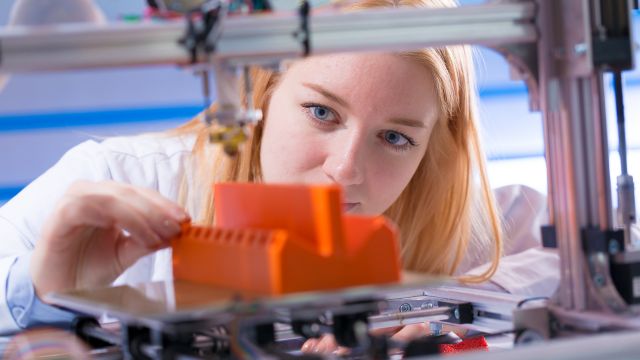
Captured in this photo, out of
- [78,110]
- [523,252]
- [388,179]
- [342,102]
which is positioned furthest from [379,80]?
[78,110]

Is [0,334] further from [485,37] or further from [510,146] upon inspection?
[510,146]

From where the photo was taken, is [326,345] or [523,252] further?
[523,252]

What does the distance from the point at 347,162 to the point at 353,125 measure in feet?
0.24

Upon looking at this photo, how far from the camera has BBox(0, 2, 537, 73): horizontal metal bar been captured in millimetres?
1023

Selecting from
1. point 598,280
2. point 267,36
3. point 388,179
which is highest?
point 267,36

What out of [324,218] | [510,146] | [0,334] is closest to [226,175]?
[0,334]

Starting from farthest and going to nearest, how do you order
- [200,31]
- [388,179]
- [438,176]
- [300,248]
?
[438,176] < [388,179] < [200,31] < [300,248]

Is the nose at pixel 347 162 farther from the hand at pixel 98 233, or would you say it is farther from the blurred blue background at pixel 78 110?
the blurred blue background at pixel 78 110

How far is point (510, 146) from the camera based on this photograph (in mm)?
3732

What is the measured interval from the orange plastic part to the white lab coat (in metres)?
0.62

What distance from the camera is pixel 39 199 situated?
190 cm

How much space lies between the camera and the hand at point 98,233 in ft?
3.87

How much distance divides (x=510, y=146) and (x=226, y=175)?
2.13m

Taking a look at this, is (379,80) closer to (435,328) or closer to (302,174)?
(302,174)
